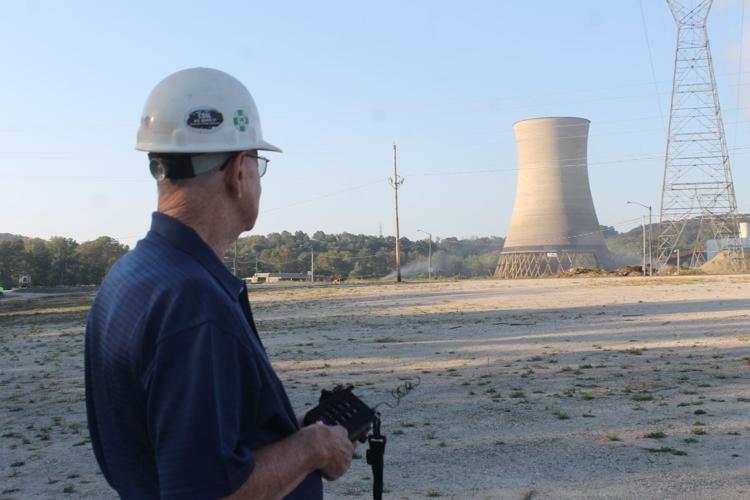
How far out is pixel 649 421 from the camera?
549 centimetres

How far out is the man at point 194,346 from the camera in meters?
1.14

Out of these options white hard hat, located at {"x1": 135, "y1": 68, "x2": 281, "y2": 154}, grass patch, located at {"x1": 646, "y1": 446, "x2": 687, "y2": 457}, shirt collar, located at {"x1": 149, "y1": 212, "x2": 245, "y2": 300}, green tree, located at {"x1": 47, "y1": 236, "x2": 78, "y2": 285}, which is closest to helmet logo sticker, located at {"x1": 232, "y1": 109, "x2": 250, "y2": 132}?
white hard hat, located at {"x1": 135, "y1": 68, "x2": 281, "y2": 154}

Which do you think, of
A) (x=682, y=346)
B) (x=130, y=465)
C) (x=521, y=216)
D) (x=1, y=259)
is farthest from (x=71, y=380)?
(x=1, y=259)

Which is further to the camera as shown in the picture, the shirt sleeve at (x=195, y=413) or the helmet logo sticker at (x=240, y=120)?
the helmet logo sticker at (x=240, y=120)

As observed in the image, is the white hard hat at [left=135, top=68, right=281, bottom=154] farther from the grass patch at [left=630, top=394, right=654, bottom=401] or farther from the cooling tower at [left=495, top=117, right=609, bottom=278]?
the cooling tower at [left=495, top=117, right=609, bottom=278]

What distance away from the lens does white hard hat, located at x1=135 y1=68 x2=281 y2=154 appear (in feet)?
4.40

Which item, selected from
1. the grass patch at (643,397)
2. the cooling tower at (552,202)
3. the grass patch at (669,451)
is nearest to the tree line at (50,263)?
the cooling tower at (552,202)

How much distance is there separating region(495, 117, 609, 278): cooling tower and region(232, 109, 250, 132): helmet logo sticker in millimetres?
38748

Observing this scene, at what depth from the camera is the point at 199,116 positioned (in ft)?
4.45

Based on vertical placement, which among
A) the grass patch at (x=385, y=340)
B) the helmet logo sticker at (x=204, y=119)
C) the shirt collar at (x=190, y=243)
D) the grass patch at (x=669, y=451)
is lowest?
the grass patch at (x=669, y=451)

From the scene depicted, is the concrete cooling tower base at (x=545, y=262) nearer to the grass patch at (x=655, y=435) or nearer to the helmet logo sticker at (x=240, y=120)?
the grass patch at (x=655, y=435)

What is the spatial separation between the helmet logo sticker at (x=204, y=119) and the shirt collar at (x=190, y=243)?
18 cm

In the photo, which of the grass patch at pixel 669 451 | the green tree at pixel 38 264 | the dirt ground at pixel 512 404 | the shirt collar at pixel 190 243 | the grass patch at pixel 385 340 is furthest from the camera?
the green tree at pixel 38 264

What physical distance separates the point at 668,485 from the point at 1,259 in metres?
72.1
